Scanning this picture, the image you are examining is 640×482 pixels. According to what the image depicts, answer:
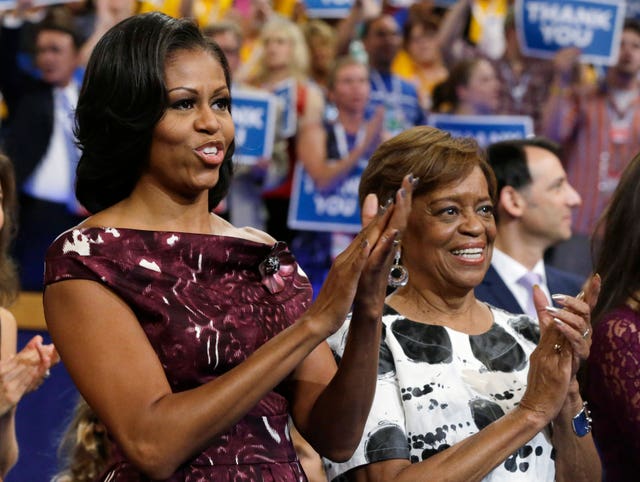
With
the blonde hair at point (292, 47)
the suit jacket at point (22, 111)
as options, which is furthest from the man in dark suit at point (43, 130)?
the blonde hair at point (292, 47)

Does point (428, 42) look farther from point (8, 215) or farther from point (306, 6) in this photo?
point (8, 215)

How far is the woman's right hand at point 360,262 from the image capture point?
5.22 feet

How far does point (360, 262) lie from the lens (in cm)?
159

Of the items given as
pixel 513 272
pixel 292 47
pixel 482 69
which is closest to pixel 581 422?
pixel 513 272

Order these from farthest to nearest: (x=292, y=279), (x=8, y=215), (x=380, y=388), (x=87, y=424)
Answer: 1. (x=8, y=215)
2. (x=87, y=424)
3. (x=380, y=388)
4. (x=292, y=279)

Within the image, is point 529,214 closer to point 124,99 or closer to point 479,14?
point 124,99

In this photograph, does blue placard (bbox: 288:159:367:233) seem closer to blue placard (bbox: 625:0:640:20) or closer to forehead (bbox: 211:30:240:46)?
forehead (bbox: 211:30:240:46)

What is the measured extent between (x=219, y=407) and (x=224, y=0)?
4325mm

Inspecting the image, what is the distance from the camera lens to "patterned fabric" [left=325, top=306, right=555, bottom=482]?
2078 mm

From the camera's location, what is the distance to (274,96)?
5391 millimetres

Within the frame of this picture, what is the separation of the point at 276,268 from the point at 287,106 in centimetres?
371

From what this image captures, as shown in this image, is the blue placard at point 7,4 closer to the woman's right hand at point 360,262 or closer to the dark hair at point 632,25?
the dark hair at point 632,25

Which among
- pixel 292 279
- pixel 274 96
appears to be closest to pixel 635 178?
pixel 292 279

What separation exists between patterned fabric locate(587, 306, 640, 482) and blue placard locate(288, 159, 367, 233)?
3.10 meters
